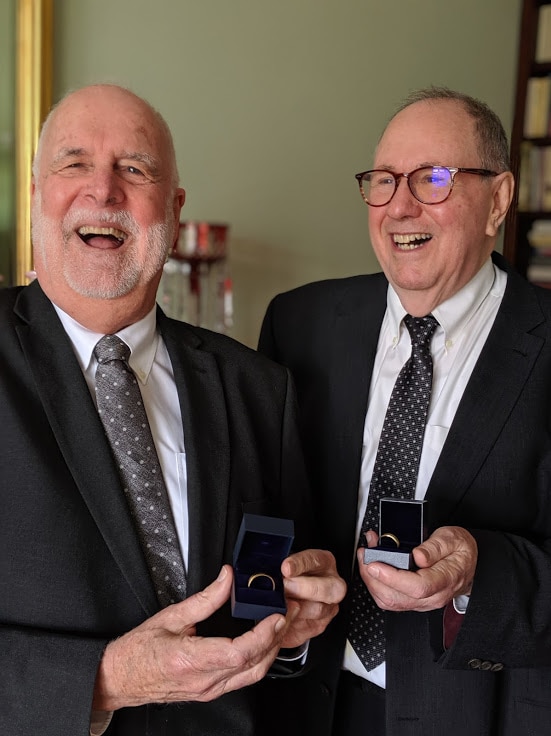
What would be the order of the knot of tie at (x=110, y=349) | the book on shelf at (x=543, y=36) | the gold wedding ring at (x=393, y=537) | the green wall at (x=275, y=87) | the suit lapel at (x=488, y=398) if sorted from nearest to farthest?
1. the gold wedding ring at (x=393, y=537)
2. the knot of tie at (x=110, y=349)
3. the suit lapel at (x=488, y=398)
4. the green wall at (x=275, y=87)
5. the book on shelf at (x=543, y=36)

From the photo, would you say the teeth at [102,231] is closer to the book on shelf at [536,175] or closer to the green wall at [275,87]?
the green wall at [275,87]

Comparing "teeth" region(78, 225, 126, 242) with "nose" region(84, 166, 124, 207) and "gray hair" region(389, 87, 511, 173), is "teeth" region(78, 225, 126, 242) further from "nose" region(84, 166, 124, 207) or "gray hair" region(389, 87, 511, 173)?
"gray hair" region(389, 87, 511, 173)

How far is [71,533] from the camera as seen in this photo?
4.67 ft

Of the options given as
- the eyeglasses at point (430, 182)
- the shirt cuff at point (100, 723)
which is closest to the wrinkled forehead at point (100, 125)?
the eyeglasses at point (430, 182)

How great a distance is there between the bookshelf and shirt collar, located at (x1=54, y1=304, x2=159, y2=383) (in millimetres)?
3533

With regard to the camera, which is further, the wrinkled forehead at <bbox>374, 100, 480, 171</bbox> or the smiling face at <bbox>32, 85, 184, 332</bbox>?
the wrinkled forehead at <bbox>374, 100, 480, 171</bbox>

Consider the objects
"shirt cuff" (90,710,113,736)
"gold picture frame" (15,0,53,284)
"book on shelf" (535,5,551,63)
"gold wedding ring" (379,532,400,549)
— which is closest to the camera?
"shirt cuff" (90,710,113,736)

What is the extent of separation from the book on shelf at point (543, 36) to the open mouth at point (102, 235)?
4073 millimetres

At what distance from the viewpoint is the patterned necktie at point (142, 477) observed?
1.53 metres

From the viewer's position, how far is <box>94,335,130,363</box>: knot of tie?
1.65 metres

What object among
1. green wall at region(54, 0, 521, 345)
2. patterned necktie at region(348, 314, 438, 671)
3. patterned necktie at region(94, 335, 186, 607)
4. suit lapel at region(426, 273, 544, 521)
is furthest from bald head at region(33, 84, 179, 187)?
green wall at region(54, 0, 521, 345)

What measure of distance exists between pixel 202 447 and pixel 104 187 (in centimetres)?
57

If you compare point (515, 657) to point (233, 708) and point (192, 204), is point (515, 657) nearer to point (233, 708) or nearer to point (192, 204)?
point (233, 708)

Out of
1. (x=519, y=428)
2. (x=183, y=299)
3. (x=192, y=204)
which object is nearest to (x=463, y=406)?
(x=519, y=428)
